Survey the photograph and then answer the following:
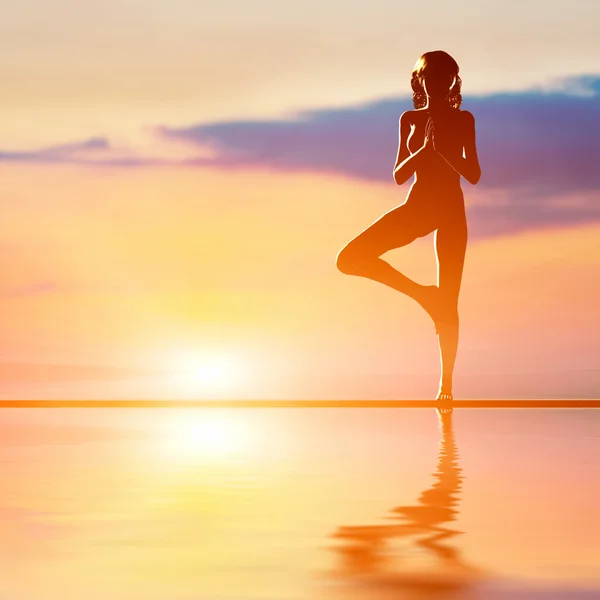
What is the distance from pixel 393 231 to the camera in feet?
35.7

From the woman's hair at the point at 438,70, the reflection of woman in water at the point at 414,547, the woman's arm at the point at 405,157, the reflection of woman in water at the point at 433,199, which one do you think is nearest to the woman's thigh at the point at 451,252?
the reflection of woman in water at the point at 433,199

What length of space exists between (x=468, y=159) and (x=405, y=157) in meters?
0.65

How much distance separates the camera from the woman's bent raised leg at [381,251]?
1073cm

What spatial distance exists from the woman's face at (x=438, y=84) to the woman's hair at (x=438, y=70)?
0.03 metres

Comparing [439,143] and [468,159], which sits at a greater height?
[439,143]

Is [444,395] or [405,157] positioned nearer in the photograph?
[405,157]

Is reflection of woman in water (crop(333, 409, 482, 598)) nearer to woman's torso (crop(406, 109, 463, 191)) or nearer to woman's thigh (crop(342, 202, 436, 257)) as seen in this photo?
woman's thigh (crop(342, 202, 436, 257))

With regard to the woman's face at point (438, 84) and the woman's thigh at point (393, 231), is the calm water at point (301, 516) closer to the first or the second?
the woman's thigh at point (393, 231)

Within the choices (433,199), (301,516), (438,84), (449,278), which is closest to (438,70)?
(438,84)

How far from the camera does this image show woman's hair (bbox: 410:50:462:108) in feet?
35.4

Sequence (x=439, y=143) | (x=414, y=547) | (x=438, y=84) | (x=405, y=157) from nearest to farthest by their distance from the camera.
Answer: (x=414, y=547), (x=439, y=143), (x=438, y=84), (x=405, y=157)

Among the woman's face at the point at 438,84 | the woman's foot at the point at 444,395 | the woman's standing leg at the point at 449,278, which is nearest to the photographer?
the woman's face at the point at 438,84

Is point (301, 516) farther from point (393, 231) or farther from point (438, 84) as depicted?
point (438, 84)

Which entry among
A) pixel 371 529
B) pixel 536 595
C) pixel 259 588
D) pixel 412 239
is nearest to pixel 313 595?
pixel 259 588
